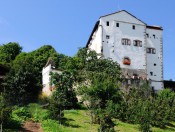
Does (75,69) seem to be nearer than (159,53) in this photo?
Yes

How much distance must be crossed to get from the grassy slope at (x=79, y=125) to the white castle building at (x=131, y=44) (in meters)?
16.1

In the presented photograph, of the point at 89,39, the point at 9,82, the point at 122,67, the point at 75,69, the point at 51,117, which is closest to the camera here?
the point at 51,117

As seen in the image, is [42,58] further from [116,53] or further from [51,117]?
[51,117]

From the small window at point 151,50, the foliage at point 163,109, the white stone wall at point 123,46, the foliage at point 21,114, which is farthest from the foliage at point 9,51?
the foliage at point 21,114

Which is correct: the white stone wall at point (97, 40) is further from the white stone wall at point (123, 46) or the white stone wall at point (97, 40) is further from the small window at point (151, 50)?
the small window at point (151, 50)

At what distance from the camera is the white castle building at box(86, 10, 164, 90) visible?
195 ft

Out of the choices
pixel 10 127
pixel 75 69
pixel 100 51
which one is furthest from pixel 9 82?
pixel 100 51

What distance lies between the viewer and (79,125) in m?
39.4

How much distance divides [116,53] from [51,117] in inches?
850

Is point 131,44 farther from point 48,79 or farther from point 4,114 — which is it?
point 4,114

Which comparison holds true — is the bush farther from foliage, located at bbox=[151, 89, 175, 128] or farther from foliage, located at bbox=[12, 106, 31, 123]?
foliage, located at bbox=[151, 89, 175, 128]

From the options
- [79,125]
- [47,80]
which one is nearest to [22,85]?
[47,80]

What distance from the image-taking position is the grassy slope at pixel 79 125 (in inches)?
1492

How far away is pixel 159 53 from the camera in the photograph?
2445 inches
